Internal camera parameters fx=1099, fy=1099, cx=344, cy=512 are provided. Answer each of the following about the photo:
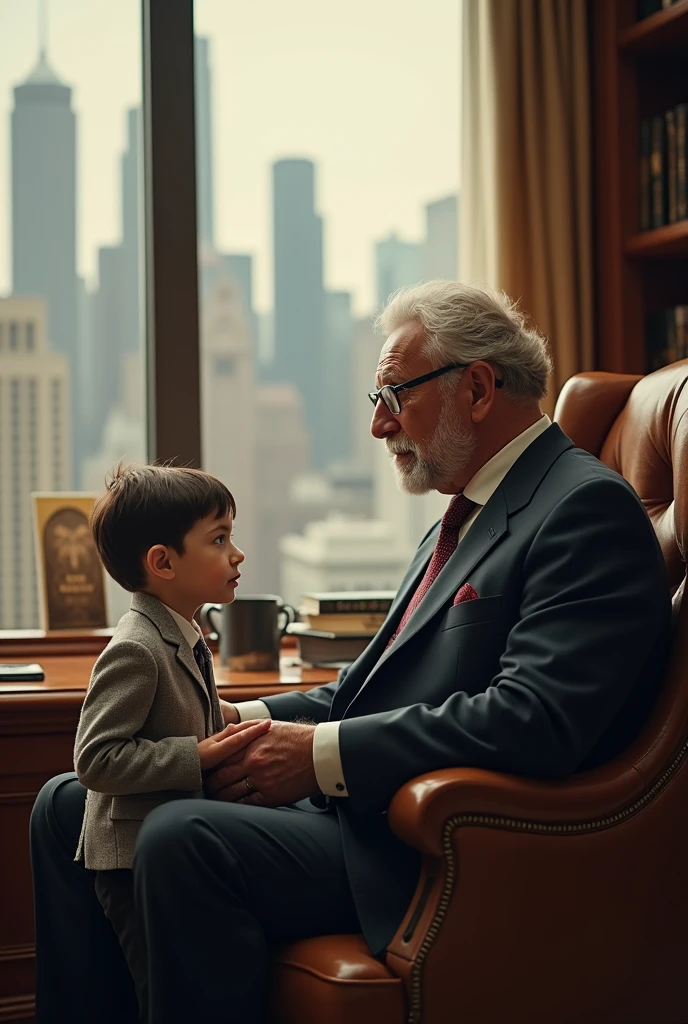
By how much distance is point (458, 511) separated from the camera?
6.22 ft

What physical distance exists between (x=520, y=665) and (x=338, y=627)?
3.31ft

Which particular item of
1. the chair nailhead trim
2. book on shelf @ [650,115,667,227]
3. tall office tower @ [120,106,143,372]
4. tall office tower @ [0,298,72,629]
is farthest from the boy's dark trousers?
book on shelf @ [650,115,667,227]

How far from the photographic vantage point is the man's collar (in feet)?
6.00

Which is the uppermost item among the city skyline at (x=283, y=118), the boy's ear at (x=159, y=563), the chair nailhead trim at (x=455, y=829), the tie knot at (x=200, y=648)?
the city skyline at (x=283, y=118)

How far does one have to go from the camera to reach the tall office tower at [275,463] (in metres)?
2.97

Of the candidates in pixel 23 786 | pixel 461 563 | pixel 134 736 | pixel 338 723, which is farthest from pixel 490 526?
pixel 23 786

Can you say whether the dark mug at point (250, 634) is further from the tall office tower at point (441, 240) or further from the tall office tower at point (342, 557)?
the tall office tower at point (441, 240)

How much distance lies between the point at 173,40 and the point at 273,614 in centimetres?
145

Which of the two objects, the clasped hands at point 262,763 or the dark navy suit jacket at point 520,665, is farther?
the clasped hands at point 262,763

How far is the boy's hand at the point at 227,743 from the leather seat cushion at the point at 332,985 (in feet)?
0.90

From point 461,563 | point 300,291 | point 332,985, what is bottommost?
point 332,985

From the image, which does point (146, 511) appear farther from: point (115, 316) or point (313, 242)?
point (313, 242)

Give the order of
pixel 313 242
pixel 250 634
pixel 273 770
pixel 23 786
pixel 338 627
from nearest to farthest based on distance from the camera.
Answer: pixel 273 770 → pixel 23 786 → pixel 250 634 → pixel 338 627 → pixel 313 242

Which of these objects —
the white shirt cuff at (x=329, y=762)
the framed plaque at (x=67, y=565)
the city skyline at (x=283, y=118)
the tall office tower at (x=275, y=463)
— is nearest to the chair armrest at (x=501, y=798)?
the white shirt cuff at (x=329, y=762)
